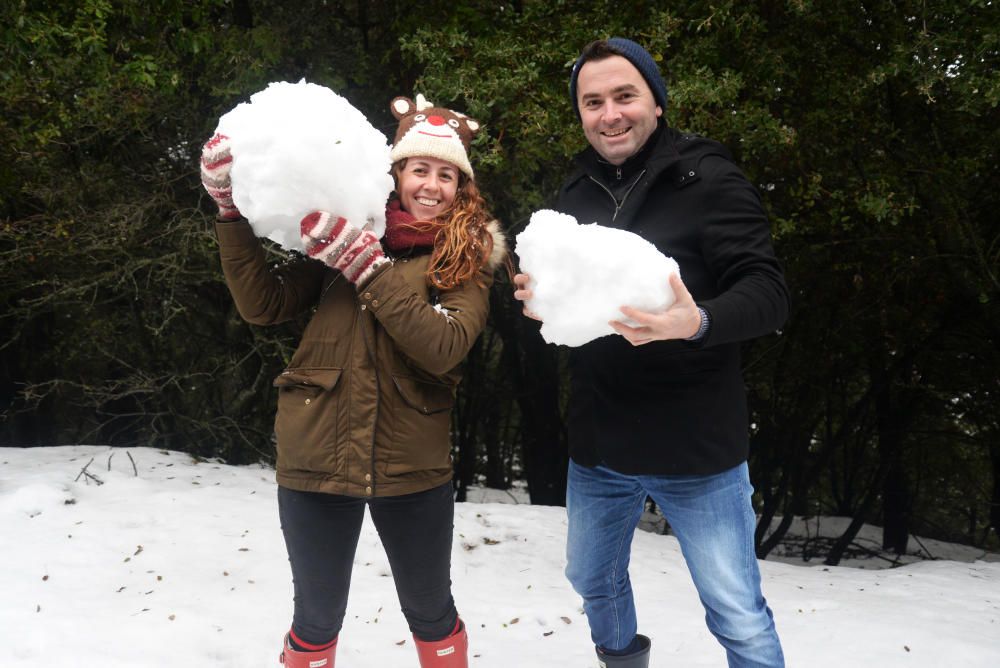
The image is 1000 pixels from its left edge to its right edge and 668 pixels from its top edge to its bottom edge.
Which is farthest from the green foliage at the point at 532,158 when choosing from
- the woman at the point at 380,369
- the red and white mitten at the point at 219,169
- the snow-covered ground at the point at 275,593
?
the red and white mitten at the point at 219,169

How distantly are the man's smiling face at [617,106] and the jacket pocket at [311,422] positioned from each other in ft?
3.31

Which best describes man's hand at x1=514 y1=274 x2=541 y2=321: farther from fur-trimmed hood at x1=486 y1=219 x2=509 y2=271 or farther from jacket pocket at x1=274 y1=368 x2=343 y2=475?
jacket pocket at x1=274 y1=368 x2=343 y2=475

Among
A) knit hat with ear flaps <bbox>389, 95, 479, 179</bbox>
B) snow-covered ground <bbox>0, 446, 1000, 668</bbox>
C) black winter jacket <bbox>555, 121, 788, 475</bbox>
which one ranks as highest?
knit hat with ear flaps <bbox>389, 95, 479, 179</bbox>

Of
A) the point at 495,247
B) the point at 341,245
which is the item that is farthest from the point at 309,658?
the point at 495,247

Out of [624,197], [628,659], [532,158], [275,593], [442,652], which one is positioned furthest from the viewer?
[532,158]

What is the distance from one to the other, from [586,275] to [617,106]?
0.56 m

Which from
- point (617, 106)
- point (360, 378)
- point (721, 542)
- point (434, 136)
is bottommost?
point (721, 542)

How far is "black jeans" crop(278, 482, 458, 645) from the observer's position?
6.53ft

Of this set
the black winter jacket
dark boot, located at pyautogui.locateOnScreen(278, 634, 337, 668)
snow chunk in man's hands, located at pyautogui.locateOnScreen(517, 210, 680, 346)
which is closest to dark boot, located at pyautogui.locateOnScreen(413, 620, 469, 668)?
dark boot, located at pyautogui.locateOnScreen(278, 634, 337, 668)

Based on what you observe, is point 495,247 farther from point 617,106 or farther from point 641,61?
point 641,61

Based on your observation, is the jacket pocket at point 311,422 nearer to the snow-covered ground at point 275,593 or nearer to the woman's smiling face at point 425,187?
the woman's smiling face at point 425,187

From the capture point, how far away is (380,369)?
197cm

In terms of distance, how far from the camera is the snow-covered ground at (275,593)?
3.13 m

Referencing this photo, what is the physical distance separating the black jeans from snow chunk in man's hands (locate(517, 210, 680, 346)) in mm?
646
